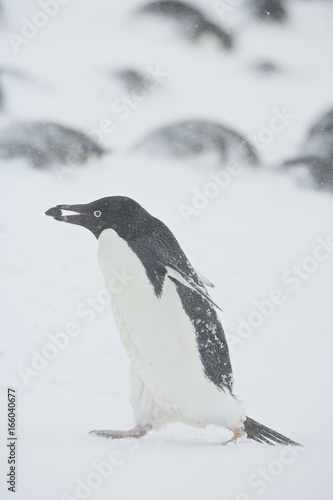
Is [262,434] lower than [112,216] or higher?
lower

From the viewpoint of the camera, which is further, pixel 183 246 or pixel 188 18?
pixel 188 18

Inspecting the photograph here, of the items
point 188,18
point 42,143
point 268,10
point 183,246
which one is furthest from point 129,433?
point 268,10

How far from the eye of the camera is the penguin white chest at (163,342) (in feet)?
6.05

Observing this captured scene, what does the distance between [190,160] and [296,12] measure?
2.15 feet

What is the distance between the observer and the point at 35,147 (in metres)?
2.11

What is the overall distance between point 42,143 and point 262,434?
120 centimetres

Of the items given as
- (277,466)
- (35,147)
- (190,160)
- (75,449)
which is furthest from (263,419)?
(35,147)

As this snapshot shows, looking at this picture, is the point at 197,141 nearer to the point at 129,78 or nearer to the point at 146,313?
the point at 129,78

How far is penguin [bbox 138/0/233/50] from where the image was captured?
7.10 feet

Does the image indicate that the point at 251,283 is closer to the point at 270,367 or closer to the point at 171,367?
the point at 270,367

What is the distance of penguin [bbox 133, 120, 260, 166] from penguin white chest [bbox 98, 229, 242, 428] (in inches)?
16.9

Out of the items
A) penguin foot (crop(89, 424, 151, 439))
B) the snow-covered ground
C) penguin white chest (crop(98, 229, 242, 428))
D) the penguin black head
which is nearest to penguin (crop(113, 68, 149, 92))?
the snow-covered ground

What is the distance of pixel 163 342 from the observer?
185 cm

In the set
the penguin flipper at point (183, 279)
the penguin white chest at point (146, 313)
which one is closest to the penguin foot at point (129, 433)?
the penguin white chest at point (146, 313)
